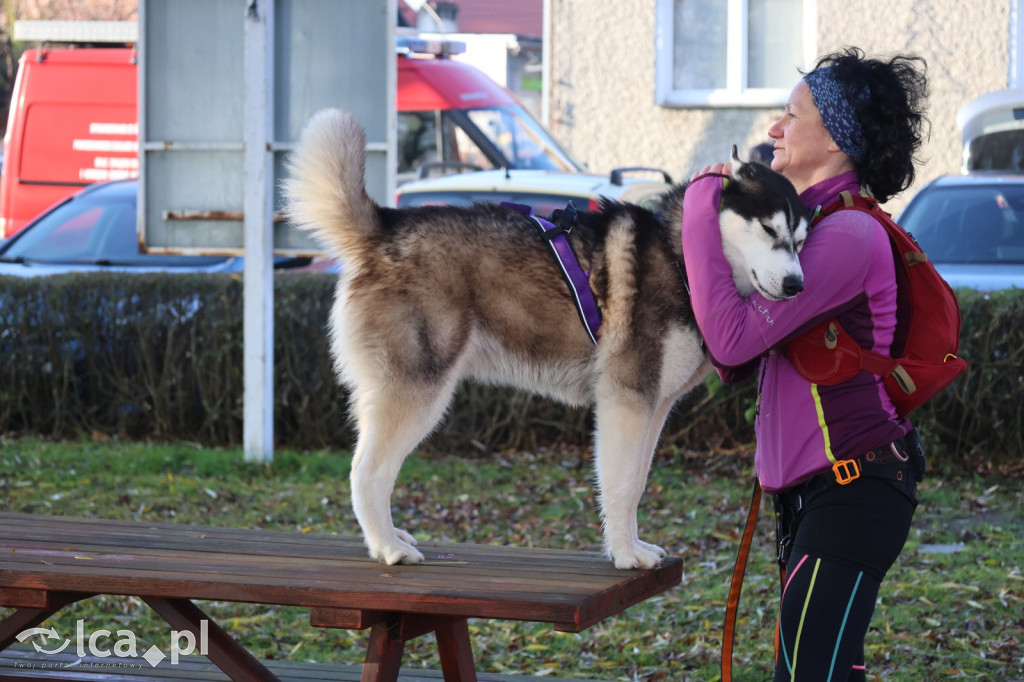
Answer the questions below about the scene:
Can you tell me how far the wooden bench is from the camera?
270 centimetres

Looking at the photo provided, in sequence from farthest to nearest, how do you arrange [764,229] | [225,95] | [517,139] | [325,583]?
[517,139], [225,95], [764,229], [325,583]

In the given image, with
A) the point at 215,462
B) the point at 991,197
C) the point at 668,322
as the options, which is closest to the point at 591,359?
the point at 668,322

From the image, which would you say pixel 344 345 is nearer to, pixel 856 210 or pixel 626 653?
pixel 856 210

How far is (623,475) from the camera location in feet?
10.6

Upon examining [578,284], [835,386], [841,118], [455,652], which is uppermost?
[841,118]

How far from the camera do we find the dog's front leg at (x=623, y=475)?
3.19 m

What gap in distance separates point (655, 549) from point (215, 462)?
4.53 meters

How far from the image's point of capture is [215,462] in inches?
285

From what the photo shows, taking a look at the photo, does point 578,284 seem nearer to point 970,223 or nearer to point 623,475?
point 623,475

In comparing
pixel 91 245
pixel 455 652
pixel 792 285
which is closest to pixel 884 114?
pixel 792 285

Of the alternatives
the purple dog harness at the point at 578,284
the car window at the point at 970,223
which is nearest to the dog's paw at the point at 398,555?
the purple dog harness at the point at 578,284

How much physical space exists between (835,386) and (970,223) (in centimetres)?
563

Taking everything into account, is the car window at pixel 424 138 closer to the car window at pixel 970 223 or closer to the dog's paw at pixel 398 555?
the car window at pixel 970 223

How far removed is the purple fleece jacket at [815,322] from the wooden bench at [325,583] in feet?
1.91
